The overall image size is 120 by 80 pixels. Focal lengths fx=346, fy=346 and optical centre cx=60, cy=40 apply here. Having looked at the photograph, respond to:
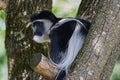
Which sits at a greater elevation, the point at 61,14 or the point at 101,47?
the point at 101,47

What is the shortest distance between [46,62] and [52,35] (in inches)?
9.4

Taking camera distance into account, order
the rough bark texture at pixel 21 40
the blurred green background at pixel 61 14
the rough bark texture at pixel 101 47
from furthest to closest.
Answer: the blurred green background at pixel 61 14 < the rough bark texture at pixel 21 40 < the rough bark texture at pixel 101 47

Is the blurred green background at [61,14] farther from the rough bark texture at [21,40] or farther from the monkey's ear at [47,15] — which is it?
the monkey's ear at [47,15]

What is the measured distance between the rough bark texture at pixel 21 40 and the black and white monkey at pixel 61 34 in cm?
29

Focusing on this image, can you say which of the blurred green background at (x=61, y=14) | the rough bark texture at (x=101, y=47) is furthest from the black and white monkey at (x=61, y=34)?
the blurred green background at (x=61, y=14)

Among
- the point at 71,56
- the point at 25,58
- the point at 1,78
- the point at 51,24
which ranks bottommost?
the point at 1,78

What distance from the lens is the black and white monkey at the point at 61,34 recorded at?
1663mm

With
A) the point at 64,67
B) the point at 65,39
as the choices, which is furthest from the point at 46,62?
the point at 65,39

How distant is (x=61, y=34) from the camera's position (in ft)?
5.67

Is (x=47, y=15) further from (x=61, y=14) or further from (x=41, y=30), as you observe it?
(x=61, y=14)

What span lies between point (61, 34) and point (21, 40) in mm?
433

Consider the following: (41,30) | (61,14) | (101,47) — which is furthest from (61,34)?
(61,14)

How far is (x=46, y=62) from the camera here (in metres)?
1.51

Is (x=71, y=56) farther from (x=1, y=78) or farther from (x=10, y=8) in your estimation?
(x=1, y=78)
